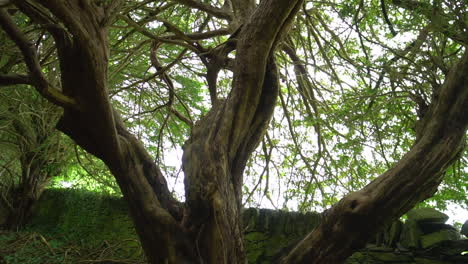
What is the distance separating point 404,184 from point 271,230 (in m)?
1.96

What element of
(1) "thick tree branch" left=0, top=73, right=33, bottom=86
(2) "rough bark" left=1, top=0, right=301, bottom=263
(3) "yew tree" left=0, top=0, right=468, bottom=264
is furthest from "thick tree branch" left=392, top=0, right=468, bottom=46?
(1) "thick tree branch" left=0, top=73, right=33, bottom=86

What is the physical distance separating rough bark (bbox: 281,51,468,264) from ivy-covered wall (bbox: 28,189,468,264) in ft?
3.42

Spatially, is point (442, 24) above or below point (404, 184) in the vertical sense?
above

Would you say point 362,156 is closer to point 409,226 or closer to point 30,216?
point 409,226

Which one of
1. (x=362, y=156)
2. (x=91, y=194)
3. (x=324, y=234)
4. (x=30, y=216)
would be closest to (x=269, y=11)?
(x=324, y=234)

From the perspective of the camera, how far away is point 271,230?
12.4ft

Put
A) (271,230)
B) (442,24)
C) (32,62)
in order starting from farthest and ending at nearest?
(271,230), (442,24), (32,62)

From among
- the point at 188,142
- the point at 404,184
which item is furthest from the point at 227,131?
the point at 404,184

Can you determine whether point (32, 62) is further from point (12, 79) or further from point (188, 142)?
point (188, 142)

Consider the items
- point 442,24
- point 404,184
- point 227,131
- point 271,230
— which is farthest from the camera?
point 271,230

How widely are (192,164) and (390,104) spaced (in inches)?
67.9

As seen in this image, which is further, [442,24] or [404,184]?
[442,24]

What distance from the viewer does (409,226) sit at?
3.10 metres

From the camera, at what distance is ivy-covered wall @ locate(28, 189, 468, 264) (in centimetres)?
292
